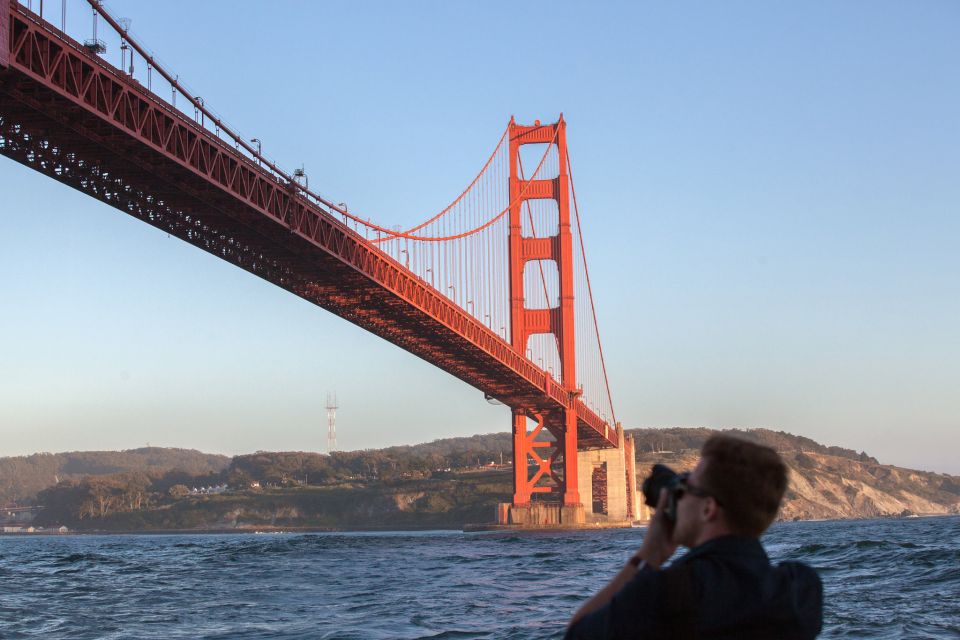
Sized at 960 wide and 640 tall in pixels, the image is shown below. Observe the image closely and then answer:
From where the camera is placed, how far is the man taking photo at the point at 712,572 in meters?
2.59

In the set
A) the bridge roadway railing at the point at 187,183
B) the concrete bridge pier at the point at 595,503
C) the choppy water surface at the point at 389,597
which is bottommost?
the choppy water surface at the point at 389,597

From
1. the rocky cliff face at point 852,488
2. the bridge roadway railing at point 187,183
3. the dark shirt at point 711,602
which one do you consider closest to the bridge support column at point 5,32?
the bridge roadway railing at point 187,183

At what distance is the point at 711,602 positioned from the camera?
8.64ft

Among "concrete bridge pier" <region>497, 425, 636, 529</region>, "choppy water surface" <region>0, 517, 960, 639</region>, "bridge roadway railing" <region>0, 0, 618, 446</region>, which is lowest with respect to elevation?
"choppy water surface" <region>0, 517, 960, 639</region>

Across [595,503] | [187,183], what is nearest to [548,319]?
[595,503]

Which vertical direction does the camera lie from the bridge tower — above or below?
below

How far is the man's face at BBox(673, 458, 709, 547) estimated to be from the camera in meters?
2.70

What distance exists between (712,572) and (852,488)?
159 metres

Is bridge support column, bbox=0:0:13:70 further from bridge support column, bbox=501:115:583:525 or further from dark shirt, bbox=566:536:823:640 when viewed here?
bridge support column, bbox=501:115:583:525

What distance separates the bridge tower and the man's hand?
6277 cm

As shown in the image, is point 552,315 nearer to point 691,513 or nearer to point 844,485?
point 691,513

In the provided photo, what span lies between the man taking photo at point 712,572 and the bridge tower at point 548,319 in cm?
6280

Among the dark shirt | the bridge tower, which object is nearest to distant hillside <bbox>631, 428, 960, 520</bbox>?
the bridge tower

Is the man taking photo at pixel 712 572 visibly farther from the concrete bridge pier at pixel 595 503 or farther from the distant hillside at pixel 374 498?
the distant hillside at pixel 374 498
